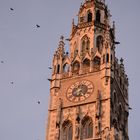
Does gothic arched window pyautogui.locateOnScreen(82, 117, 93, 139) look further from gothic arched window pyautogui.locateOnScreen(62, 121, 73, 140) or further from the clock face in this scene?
the clock face

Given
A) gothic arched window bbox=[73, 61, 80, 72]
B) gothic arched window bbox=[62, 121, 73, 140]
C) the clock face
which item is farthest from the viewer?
gothic arched window bbox=[73, 61, 80, 72]

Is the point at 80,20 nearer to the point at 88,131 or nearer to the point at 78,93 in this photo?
the point at 78,93

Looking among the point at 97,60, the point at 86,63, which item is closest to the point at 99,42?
the point at 97,60

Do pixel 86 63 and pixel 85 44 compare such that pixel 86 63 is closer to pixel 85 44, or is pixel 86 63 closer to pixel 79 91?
pixel 85 44

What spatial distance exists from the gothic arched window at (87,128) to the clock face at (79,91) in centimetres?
247

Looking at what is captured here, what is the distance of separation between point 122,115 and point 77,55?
842 cm

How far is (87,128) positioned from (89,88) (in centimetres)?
463

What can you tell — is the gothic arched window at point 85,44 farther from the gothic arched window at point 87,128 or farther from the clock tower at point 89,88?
the gothic arched window at point 87,128

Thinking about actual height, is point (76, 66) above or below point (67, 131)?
above

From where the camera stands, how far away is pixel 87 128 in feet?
179

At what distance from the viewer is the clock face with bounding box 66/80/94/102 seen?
187ft

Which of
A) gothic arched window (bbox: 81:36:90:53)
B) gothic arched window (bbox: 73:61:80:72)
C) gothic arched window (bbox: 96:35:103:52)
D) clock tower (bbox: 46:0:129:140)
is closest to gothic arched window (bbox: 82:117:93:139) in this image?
clock tower (bbox: 46:0:129:140)

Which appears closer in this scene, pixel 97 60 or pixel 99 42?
pixel 97 60

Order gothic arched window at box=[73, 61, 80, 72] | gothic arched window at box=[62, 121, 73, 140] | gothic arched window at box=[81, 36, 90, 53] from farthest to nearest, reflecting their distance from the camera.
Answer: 1. gothic arched window at box=[81, 36, 90, 53]
2. gothic arched window at box=[73, 61, 80, 72]
3. gothic arched window at box=[62, 121, 73, 140]
